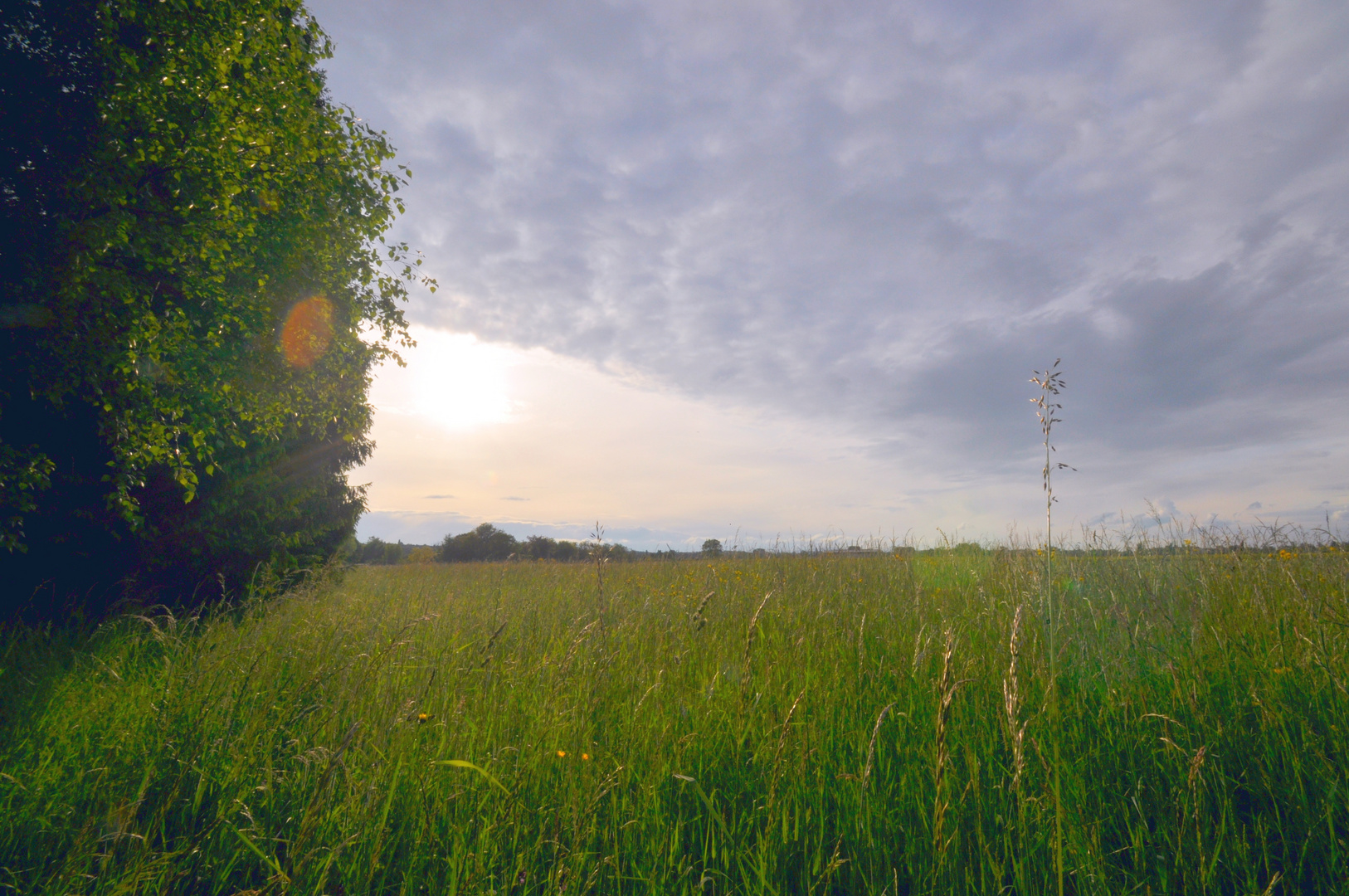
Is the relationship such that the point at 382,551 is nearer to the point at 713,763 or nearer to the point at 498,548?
the point at 498,548

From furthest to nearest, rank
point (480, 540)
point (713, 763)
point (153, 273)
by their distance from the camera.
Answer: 1. point (480, 540)
2. point (153, 273)
3. point (713, 763)

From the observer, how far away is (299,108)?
23.4 feet

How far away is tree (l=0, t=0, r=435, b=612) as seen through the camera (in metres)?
5.29

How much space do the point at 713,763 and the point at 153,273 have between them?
8299 mm

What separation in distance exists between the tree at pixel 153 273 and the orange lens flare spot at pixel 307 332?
88 mm

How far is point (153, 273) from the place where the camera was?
6570mm

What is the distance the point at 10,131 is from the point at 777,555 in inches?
451

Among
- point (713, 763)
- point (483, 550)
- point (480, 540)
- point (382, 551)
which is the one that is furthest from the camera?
point (382, 551)

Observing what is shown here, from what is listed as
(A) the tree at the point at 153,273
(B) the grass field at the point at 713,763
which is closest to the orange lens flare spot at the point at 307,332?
(A) the tree at the point at 153,273

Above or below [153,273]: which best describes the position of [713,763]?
below

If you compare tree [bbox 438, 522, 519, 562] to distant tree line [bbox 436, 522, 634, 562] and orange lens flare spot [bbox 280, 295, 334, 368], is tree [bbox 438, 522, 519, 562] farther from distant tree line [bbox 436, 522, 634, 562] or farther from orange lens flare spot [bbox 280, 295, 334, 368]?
orange lens flare spot [bbox 280, 295, 334, 368]

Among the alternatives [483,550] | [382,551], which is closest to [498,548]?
[483,550]

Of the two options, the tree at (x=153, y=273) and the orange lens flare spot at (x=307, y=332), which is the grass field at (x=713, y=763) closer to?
the tree at (x=153, y=273)

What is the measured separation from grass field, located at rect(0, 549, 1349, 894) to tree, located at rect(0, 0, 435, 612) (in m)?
2.71
